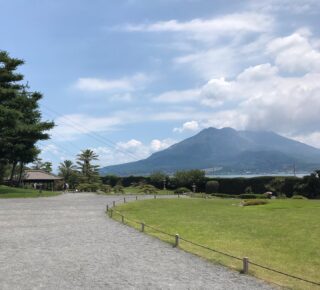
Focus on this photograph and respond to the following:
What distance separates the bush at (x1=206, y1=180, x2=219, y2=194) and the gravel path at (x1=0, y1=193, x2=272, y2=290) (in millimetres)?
48108

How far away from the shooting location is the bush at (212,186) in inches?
2645

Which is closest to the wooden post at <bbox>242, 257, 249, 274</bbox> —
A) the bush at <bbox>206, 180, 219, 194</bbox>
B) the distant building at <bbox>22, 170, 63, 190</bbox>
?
the bush at <bbox>206, 180, 219, 194</bbox>

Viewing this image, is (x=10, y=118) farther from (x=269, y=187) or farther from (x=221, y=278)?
(x=221, y=278)

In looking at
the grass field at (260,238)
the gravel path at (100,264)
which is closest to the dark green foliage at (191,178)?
the grass field at (260,238)

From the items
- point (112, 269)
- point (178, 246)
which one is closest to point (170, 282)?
point (112, 269)

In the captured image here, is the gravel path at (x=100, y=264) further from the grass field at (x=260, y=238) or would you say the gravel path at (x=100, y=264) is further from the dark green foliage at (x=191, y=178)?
the dark green foliage at (x=191, y=178)

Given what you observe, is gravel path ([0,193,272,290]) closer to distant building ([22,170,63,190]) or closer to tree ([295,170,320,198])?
tree ([295,170,320,198])

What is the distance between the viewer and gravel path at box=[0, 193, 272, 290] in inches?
396

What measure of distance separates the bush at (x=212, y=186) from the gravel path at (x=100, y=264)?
48.1 meters

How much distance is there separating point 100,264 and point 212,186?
184 ft

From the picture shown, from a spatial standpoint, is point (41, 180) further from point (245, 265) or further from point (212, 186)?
point (245, 265)

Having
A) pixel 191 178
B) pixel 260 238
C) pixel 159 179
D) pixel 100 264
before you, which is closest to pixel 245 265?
pixel 100 264

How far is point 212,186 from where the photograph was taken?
67562mm

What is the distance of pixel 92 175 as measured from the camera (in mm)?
82312
